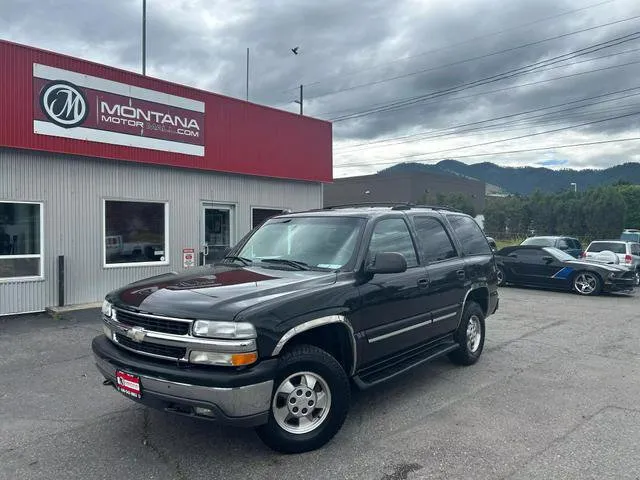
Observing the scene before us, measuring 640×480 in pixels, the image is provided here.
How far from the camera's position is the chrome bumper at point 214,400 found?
10.7 feet

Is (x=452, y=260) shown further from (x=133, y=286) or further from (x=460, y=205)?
(x=460, y=205)

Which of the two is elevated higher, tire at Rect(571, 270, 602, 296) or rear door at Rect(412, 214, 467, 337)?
rear door at Rect(412, 214, 467, 337)

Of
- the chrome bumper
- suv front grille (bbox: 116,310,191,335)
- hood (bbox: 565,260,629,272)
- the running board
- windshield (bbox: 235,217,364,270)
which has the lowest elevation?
the running board

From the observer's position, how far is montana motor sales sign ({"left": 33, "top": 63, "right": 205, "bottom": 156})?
9352 millimetres

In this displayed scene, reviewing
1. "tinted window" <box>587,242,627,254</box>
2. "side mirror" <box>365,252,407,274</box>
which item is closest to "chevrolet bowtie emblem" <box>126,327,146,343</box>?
"side mirror" <box>365,252,407,274</box>

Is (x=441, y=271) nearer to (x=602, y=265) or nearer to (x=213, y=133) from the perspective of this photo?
(x=213, y=133)

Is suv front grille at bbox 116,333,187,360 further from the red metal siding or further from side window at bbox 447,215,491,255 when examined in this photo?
the red metal siding

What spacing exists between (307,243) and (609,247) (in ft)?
58.1

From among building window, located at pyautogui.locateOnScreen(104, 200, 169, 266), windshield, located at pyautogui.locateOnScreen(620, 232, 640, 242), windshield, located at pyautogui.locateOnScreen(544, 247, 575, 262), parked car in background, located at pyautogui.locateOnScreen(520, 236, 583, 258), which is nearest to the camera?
building window, located at pyautogui.locateOnScreen(104, 200, 169, 266)

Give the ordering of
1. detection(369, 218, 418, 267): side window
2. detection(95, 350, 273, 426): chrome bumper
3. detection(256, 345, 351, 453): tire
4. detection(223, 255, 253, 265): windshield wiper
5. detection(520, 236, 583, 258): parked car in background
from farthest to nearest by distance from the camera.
→ detection(520, 236, 583, 258): parked car in background, detection(223, 255, 253, 265): windshield wiper, detection(369, 218, 418, 267): side window, detection(256, 345, 351, 453): tire, detection(95, 350, 273, 426): chrome bumper

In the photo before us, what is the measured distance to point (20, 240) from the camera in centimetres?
921

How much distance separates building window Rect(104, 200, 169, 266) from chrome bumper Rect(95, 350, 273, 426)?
7.69 m

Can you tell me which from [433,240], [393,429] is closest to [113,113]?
[433,240]

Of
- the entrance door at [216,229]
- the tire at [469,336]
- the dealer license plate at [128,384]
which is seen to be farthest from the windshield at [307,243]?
the entrance door at [216,229]
